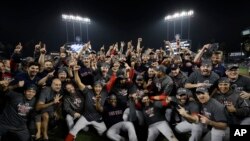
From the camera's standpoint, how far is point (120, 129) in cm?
683

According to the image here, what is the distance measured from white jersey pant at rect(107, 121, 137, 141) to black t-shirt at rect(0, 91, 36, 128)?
2162 mm

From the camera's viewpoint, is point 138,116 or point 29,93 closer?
point 29,93

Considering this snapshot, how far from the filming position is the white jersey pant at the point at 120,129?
253 inches

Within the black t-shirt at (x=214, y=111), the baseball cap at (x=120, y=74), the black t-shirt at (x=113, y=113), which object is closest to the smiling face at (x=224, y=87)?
the black t-shirt at (x=214, y=111)

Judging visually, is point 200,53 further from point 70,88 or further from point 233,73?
point 70,88

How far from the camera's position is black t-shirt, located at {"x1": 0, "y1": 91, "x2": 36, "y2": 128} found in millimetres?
5945

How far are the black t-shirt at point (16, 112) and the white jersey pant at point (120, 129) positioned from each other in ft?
7.09

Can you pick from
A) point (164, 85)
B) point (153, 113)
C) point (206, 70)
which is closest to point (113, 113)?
point (153, 113)

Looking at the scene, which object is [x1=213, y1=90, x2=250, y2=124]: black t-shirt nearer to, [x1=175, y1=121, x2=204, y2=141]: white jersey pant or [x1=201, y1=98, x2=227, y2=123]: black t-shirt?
[x1=201, y1=98, x2=227, y2=123]: black t-shirt

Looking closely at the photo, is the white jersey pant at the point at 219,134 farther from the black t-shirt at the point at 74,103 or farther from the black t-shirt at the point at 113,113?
the black t-shirt at the point at 74,103

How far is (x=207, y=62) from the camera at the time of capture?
6.68m

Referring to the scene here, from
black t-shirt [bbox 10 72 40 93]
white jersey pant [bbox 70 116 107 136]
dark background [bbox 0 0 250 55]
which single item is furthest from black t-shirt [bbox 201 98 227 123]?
dark background [bbox 0 0 250 55]

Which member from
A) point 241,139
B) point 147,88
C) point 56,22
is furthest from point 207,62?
point 56,22

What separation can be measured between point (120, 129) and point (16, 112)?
2.70 m
